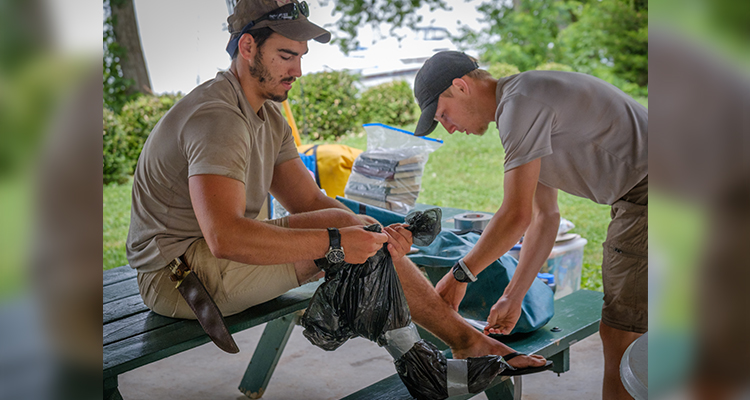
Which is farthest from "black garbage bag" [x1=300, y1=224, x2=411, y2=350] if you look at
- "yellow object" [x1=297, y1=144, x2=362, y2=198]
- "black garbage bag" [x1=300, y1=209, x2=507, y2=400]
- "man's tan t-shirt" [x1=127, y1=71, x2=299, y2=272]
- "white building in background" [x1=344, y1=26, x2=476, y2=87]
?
"white building in background" [x1=344, y1=26, x2=476, y2=87]

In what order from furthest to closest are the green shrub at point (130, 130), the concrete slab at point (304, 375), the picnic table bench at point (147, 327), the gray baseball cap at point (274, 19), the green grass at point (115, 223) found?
the green shrub at point (130, 130)
the green grass at point (115, 223)
the concrete slab at point (304, 375)
the gray baseball cap at point (274, 19)
the picnic table bench at point (147, 327)

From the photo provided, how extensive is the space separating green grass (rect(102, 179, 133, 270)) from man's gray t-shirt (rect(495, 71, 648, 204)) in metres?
4.57

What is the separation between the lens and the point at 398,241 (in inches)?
85.7

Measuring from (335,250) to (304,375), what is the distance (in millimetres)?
1300

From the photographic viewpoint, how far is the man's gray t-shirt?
2107mm

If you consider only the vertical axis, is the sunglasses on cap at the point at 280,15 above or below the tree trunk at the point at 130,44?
above

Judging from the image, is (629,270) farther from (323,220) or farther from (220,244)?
(220,244)

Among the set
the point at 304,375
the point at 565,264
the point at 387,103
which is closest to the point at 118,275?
the point at 304,375

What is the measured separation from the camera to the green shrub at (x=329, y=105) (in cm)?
851

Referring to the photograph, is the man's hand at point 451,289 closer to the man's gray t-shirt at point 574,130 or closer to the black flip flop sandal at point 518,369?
the black flip flop sandal at point 518,369
